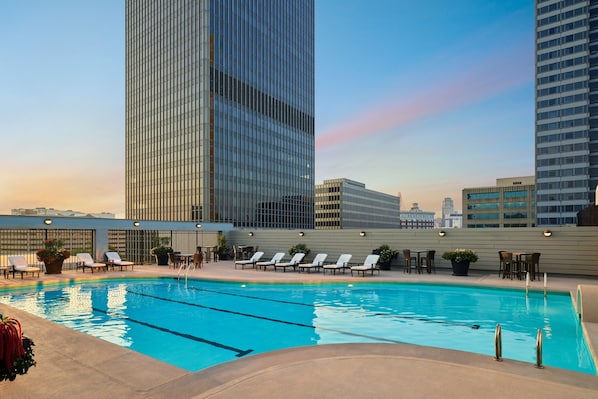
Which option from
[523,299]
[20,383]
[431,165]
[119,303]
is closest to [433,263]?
[523,299]

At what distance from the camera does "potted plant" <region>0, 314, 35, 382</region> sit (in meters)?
3.35

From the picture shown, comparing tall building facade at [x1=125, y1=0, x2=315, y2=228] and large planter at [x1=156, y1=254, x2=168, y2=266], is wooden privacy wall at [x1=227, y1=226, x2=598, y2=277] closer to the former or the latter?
large planter at [x1=156, y1=254, x2=168, y2=266]

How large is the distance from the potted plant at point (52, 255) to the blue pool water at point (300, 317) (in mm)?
2419

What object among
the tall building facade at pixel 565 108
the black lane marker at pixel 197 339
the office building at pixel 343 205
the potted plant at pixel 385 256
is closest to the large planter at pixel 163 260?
the potted plant at pixel 385 256

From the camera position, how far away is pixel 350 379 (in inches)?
157

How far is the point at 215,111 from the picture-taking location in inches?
2419

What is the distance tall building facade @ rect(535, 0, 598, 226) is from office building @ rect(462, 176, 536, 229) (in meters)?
7.76

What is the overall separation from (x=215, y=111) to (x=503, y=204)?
6801cm

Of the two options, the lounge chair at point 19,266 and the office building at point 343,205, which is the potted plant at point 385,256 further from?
the office building at point 343,205

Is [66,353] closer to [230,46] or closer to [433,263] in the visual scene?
[433,263]

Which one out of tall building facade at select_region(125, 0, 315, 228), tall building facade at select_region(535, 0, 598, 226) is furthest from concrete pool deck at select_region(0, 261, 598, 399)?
tall building facade at select_region(535, 0, 598, 226)

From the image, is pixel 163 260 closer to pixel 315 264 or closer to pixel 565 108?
pixel 315 264

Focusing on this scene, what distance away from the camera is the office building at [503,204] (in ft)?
280

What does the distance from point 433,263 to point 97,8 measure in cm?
3127
